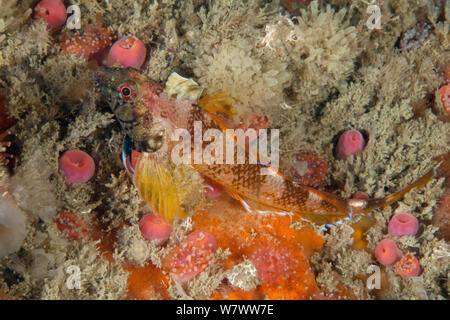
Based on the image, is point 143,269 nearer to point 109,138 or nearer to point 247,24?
point 109,138

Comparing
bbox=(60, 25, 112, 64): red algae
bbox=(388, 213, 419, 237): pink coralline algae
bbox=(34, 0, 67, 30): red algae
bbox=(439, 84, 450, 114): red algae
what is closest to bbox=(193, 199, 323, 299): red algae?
bbox=(388, 213, 419, 237): pink coralline algae

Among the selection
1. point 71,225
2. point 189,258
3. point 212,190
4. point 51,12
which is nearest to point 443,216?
point 212,190

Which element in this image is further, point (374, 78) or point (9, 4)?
point (374, 78)

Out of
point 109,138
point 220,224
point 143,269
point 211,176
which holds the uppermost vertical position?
point 109,138

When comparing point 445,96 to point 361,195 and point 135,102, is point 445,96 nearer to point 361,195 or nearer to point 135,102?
point 361,195

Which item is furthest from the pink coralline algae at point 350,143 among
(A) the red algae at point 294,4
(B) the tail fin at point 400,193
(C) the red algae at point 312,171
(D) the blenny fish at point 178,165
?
(A) the red algae at point 294,4
